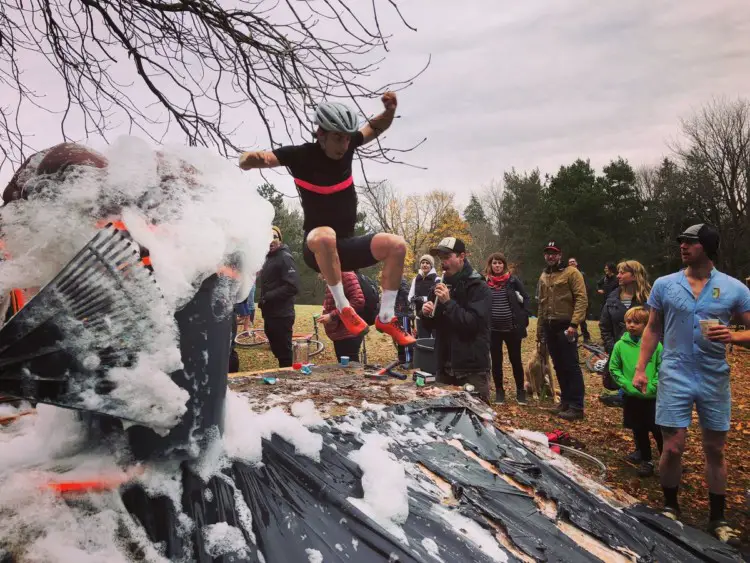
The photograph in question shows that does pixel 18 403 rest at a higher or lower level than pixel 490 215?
lower

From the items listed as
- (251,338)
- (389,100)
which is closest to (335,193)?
(389,100)

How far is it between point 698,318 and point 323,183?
260cm

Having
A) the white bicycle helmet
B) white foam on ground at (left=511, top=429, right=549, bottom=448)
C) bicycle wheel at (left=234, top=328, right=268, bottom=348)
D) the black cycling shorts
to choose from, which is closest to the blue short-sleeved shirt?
white foam on ground at (left=511, top=429, right=549, bottom=448)

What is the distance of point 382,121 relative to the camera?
9.84 feet

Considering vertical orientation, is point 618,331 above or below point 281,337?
below

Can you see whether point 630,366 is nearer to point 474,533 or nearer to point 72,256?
point 474,533

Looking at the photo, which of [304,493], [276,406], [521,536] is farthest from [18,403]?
[521,536]

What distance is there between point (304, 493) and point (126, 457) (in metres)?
0.51

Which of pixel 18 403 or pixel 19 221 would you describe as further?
pixel 18 403

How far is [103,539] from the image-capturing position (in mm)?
1048

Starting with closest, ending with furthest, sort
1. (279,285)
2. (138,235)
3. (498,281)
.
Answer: (138,235) < (279,285) < (498,281)

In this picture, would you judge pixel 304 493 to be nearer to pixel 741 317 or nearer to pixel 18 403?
pixel 18 403

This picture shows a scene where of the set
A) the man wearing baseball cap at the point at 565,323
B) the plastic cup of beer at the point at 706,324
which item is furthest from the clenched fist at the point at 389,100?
the man wearing baseball cap at the point at 565,323

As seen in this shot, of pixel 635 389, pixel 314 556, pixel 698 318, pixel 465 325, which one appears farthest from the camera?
pixel 465 325
